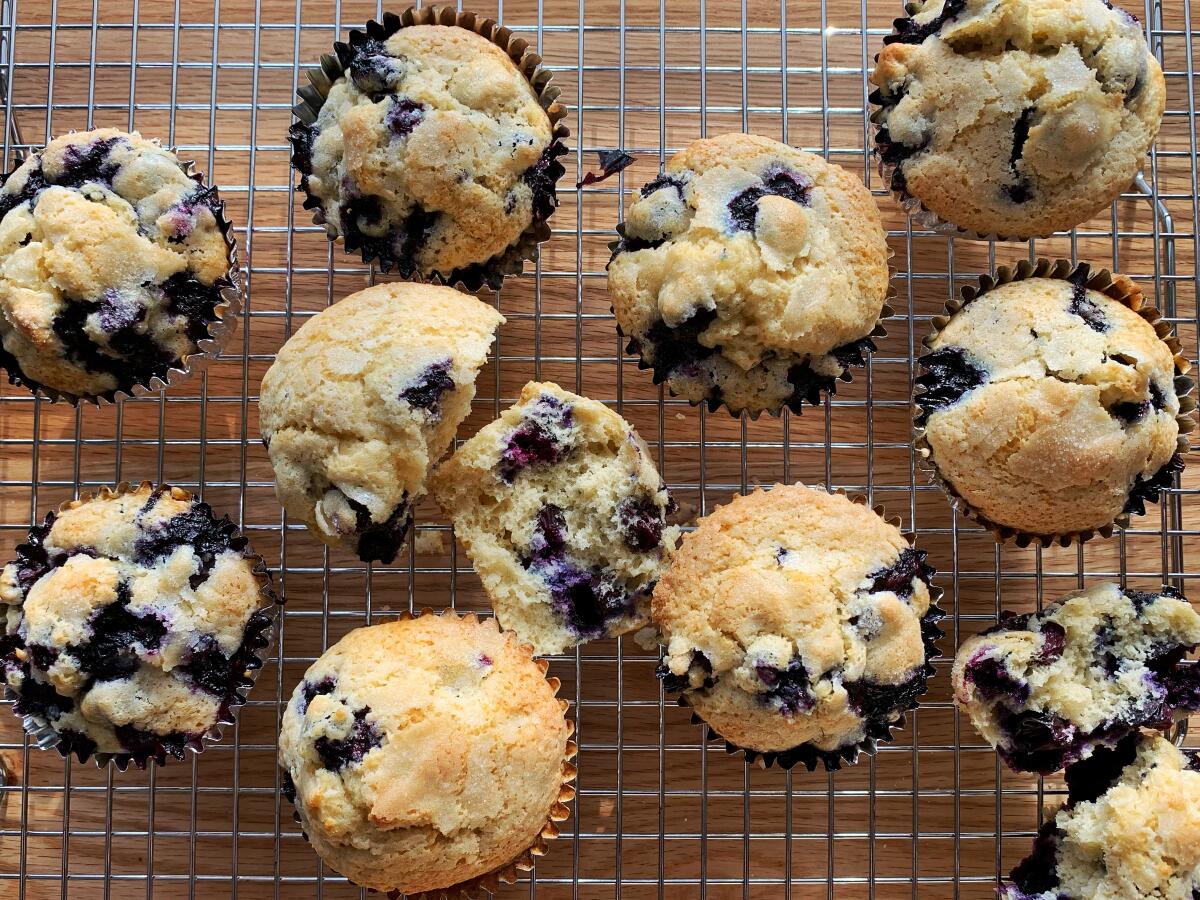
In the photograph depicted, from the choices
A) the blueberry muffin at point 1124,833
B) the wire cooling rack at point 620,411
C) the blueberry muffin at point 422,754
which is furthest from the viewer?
the wire cooling rack at point 620,411

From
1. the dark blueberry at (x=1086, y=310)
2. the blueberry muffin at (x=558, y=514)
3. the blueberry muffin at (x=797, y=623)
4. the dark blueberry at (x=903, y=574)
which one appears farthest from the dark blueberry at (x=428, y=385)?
the dark blueberry at (x=1086, y=310)

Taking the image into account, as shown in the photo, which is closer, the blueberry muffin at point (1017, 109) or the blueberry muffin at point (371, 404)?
the blueberry muffin at point (371, 404)

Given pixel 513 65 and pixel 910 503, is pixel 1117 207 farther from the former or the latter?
pixel 513 65

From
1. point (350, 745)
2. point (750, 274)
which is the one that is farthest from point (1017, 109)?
point (350, 745)

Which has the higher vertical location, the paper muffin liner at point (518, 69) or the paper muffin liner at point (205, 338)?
the paper muffin liner at point (518, 69)

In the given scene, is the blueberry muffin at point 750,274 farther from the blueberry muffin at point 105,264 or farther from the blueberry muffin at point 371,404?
the blueberry muffin at point 105,264

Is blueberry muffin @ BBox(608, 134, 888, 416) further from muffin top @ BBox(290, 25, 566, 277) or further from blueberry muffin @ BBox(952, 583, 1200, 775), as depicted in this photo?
blueberry muffin @ BBox(952, 583, 1200, 775)

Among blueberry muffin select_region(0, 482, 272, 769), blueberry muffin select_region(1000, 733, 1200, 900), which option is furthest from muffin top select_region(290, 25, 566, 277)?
blueberry muffin select_region(1000, 733, 1200, 900)
